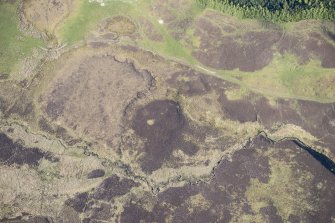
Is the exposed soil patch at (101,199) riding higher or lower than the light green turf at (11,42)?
lower

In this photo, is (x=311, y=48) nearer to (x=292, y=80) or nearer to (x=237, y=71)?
(x=292, y=80)

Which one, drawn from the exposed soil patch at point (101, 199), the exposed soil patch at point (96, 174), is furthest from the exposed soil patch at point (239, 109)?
the exposed soil patch at point (96, 174)

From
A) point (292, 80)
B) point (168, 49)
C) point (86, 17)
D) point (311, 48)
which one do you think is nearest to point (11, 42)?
point (86, 17)

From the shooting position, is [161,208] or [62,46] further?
[62,46]

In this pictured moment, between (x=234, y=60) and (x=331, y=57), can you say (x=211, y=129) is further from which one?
(x=331, y=57)

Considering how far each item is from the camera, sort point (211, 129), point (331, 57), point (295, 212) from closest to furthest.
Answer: point (295, 212) → point (211, 129) → point (331, 57)

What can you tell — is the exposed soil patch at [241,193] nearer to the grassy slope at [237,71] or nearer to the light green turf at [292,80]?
the light green turf at [292,80]

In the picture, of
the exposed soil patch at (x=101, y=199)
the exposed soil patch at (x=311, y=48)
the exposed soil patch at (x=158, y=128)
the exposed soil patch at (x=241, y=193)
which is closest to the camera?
the exposed soil patch at (x=241, y=193)

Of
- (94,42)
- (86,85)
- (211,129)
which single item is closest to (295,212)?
(211,129)
